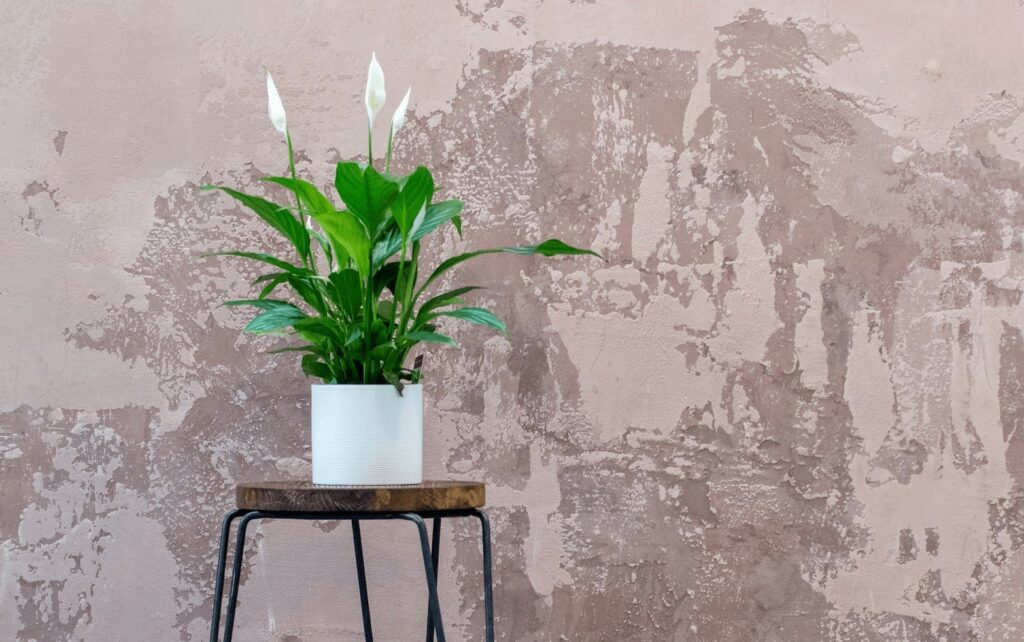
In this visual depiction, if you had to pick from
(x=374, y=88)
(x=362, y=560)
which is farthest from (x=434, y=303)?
(x=362, y=560)

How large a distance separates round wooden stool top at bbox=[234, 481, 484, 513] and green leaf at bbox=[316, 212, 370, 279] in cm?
31

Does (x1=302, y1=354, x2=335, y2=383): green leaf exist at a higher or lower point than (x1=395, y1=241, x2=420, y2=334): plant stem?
lower

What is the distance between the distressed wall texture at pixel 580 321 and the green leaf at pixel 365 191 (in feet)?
1.48

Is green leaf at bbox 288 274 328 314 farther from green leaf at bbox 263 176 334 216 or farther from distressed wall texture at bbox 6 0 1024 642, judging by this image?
distressed wall texture at bbox 6 0 1024 642

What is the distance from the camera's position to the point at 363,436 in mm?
1304

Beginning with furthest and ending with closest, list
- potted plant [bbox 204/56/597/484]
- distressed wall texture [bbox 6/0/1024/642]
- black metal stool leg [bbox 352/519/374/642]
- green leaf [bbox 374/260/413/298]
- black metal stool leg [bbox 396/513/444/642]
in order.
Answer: distressed wall texture [bbox 6/0/1024/642] → black metal stool leg [bbox 352/519/374/642] → green leaf [bbox 374/260/413/298] → potted plant [bbox 204/56/597/484] → black metal stool leg [bbox 396/513/444/642]

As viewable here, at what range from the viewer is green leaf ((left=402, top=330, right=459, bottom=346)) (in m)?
1.28

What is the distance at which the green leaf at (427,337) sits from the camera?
128cm

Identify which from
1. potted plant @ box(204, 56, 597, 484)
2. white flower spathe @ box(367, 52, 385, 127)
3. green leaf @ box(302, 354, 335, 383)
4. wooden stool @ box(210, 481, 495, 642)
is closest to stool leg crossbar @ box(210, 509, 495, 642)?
wooden stool @ box(210, 481, 495, 642)

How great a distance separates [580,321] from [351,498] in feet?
2.20

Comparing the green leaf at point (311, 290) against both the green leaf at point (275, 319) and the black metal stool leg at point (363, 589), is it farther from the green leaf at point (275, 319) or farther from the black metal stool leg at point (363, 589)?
the black metal stool leg at point (363, 589)

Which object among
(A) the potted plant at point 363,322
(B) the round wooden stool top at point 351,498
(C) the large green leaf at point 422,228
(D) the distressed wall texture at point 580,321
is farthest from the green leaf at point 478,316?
(D) the distressed wall texture at point 580,321

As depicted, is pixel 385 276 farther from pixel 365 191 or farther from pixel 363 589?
pixel 363 589

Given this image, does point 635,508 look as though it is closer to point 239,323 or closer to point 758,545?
point 758,545
